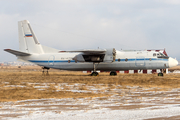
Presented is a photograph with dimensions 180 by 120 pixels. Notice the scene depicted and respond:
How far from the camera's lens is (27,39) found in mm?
36469

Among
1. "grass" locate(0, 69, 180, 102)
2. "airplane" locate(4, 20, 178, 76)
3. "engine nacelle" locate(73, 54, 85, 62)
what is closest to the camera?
"grass" locate(0, 69, 180, 102)

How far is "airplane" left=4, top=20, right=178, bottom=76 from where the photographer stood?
32031mm

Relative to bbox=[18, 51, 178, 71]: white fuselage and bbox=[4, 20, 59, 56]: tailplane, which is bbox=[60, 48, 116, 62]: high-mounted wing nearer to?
bbox=[18, 51, 178, 71]: white fuselage

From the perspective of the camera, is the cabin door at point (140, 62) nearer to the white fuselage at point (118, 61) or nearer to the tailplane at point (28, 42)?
the white fuselage at point (118, 61)

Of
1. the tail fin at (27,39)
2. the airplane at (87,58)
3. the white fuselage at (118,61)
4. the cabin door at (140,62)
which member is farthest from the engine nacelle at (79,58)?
the cabin door at (140,62)

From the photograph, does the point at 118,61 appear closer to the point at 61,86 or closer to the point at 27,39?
the point at 27,39

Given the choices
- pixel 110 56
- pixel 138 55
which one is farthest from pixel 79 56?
pixel 138 55

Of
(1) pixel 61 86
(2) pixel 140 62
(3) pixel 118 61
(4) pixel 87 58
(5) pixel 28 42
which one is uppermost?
(5) pixel 28 42

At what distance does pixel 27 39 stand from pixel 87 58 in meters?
10.3

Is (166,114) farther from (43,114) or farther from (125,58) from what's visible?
(125,58)

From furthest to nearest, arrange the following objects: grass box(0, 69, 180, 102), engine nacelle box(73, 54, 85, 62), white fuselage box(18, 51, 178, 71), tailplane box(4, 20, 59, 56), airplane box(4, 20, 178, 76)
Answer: tailplane box(4, 20, 59, 56) → engine nacelle box(73, 54, 85, 62) → airplane box(4, 20, 178, 76) → white fuselage box(18, 51, 178, 71) → grass box(0, 69, 180, 102)

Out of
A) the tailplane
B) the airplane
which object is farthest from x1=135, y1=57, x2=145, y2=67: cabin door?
the tailplane

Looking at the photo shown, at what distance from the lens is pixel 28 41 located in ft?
120

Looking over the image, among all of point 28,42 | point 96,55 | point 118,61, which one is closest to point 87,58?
point 96,55
